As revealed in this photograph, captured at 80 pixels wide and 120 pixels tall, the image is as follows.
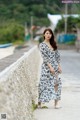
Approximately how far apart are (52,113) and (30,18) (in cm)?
11724

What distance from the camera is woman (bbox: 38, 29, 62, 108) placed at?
1012 centimetres

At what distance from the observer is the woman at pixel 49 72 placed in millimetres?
10117

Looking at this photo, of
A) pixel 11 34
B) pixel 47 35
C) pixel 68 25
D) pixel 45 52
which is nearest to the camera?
pixel 45 52

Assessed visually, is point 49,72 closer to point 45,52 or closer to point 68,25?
point 45,52

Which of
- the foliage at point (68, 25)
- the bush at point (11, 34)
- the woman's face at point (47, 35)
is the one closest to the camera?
the woman's face at point (47, 35)

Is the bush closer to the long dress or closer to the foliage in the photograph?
the foliage

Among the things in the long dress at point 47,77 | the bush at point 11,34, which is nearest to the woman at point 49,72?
the long dress at point 47,77

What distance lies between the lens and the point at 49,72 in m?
10.1

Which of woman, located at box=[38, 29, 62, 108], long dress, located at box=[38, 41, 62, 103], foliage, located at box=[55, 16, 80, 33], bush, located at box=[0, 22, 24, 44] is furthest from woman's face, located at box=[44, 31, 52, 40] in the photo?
bush, located at box=[0, 22, 24, 44]

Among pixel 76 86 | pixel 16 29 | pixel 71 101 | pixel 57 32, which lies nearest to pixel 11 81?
pixel 71 101

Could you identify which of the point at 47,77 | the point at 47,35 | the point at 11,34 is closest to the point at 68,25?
the point at 11,34

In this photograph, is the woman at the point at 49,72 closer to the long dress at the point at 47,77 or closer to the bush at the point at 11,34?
the long dress at the point at 47,77

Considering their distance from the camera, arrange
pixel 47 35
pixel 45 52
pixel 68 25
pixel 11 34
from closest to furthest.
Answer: pixel 45 52
pixel 47 35
pixel 68 25
pixel 11 34

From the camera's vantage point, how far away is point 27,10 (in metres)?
126
